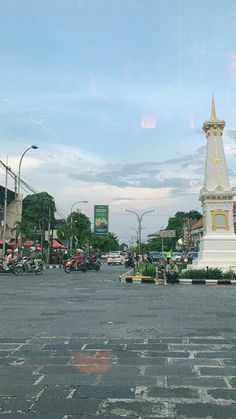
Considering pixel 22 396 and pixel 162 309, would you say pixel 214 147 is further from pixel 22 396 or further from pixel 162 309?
pixel 22 396

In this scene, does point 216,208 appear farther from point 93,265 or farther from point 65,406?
point 65,406

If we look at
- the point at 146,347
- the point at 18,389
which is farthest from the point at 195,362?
the point at 18,389

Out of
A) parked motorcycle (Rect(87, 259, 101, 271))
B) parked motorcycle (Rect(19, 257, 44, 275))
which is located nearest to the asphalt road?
parked motorcycle (Rect(19, 257, 44, 275))

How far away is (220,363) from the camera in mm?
5590

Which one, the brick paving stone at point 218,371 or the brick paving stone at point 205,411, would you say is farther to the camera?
the brick paving stone at point 218,371

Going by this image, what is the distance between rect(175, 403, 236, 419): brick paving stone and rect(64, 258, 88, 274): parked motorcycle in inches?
1059

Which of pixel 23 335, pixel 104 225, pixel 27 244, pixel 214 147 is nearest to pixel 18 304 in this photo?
pixel 23 335

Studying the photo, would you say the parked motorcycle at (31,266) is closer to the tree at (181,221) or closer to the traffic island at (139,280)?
the traffic island at (139,280)

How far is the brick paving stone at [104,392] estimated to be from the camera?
4.30 metres

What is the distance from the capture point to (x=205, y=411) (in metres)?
3.91

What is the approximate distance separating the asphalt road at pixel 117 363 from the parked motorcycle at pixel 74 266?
1968cm

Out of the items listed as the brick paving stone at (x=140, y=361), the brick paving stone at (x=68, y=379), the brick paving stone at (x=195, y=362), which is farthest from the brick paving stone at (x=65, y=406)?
the brick paving stone at (x=195, y=362)

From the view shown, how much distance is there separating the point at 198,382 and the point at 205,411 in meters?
0.83

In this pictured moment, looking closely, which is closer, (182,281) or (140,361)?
(140,361)
